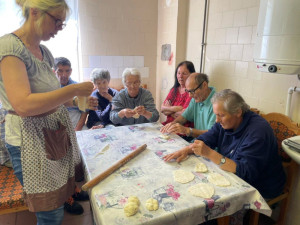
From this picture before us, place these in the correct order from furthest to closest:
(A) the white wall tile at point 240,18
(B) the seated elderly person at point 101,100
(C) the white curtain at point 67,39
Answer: (C) the white curtain at point 67,39 → (B) the seated elderly person at point 101,100 → (A) the white wall tile at point 240,18

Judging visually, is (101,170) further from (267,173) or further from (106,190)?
(267,173)

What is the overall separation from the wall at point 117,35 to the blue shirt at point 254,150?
214 centimetres

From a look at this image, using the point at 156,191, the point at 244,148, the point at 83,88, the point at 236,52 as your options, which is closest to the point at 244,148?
the point at 244,148

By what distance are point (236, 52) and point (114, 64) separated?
173 cm

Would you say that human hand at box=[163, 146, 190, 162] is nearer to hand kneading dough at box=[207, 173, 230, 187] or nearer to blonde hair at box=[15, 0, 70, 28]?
hand kneading dough at box=[207, 173, 230, 187]

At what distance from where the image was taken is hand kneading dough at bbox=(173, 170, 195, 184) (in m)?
1.12

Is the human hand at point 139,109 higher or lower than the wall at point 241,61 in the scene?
lower

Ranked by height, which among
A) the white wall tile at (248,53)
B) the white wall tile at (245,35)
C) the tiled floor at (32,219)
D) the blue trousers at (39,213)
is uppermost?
the white wall tile at (245,35)

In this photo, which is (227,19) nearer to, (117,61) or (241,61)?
(241,61)

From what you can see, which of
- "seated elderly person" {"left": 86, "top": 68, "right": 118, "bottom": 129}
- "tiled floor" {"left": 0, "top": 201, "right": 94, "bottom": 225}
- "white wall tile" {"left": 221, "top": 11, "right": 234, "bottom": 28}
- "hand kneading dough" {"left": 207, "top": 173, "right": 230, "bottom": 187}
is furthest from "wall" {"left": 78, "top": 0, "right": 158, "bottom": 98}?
"hand kneading dough" {"left": 207, "top": 173, "right": 230, "bottom": 187}

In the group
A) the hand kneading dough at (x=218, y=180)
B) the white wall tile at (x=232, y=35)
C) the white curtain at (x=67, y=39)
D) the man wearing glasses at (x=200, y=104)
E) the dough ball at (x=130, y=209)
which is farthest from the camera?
the white curtain at (x=67, y=39)

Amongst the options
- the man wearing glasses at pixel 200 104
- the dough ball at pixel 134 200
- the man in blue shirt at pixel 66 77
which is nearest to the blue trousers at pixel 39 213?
Result: the dough ball at pixel 134 200

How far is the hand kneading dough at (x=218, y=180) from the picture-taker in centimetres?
109

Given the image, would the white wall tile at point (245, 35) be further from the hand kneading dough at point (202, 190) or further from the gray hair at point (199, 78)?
the hand kneading dough at point (202, 190)
